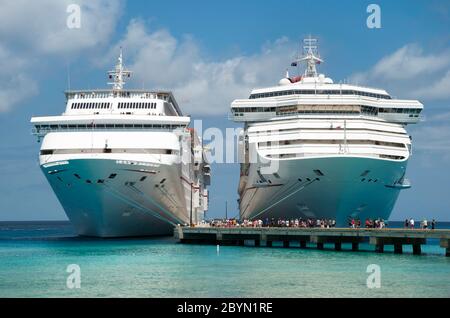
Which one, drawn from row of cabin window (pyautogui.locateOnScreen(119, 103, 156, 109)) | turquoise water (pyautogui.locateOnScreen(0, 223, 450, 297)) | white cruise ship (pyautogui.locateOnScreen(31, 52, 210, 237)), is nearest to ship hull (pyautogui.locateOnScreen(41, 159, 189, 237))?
white cruise ship (pyautogui.locateOnScreen(31, 52, 210, 237))

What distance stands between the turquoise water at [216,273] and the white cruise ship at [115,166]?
4.86 meters

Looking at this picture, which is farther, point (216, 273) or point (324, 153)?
point (324, 153)

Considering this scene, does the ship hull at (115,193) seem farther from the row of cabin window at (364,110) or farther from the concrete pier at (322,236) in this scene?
the row of cabin window at (364,110)

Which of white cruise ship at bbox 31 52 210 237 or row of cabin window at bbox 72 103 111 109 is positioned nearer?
white cruise ship at bbox 31 52 210 237

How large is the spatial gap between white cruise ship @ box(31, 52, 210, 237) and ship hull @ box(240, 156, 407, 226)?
6359 millimetres

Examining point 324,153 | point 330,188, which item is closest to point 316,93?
point 324,153

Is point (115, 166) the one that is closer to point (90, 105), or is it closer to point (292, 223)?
point (90, 105)

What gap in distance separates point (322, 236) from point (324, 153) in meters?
5.80

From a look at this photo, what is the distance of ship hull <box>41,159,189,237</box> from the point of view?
52.7 m

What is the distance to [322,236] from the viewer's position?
4934cm

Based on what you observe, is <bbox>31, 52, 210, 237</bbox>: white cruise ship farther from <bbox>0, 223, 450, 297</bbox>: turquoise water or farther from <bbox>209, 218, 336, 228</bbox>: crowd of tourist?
<bbox>209, 218, 336, 228</bbox>: crowd of tourist

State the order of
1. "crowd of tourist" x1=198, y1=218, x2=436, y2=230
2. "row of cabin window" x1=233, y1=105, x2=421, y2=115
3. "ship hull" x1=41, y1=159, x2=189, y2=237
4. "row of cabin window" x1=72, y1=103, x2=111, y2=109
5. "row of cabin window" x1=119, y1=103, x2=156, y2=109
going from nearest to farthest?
"crowd of tourist" x1=198, y1=218, x2=436, y2=230 → "ship hull" x1=41, y1=159, x2=189, y2=237 → "row of cabin window" x1=233, y1=105, x2=421, y2=115 → "row of cabin window" x1=119, y1=103, x2=156, y2=109 → "row of cabin window" x1=72, y1=103, x2=111, y2=109
